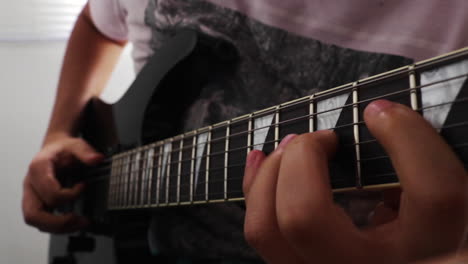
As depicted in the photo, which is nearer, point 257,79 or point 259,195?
point 259,195

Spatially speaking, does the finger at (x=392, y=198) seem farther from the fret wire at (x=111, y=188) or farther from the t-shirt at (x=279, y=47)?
the fret wire at (x=111, y=188)

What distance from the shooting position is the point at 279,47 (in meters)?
0.51

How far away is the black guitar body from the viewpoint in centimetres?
60

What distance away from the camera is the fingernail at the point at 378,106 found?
26cm

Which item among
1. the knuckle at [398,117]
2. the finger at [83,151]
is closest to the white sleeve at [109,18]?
the finger at [83,151]

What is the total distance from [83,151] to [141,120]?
258 mm

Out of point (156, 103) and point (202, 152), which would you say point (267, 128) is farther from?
point (156, 103)

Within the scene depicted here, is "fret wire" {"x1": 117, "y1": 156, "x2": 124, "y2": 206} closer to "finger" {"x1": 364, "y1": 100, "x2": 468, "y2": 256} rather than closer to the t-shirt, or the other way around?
the t-shirt

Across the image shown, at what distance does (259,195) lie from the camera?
33cm

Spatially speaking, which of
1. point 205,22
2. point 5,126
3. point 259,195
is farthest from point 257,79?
point 5,126

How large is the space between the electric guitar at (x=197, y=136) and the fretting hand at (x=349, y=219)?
0.07ft

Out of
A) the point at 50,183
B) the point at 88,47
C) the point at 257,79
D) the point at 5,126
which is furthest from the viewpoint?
the point at 5,126

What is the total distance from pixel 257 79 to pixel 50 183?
0.52 metres

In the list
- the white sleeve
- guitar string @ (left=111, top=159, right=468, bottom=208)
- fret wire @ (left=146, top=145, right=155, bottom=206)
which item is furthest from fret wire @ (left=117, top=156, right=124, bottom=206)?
the white sleeve
